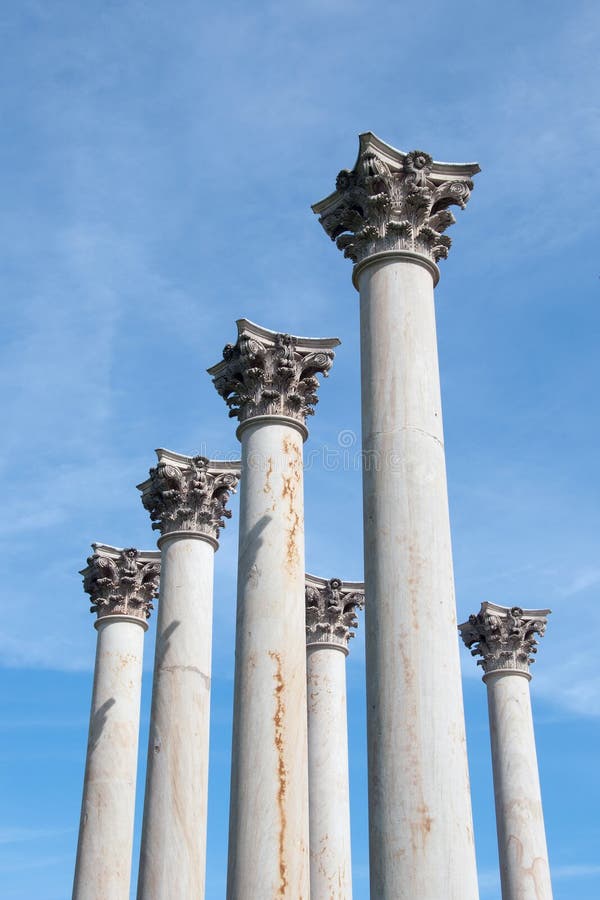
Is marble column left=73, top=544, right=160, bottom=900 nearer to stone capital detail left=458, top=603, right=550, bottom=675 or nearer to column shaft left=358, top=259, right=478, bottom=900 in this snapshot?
stone capital detail left=458, top=603, right=550, bottom=675

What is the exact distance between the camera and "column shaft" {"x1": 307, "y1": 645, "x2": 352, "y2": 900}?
196ft

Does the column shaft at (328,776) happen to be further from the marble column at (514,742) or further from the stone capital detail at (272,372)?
the stone capital detail at (272,372)

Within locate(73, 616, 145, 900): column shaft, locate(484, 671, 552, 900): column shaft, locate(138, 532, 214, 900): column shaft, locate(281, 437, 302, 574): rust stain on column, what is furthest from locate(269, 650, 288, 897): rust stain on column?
locate(484, 671, 552, 900): column shaft

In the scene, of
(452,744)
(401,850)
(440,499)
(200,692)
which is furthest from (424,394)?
(200,692)

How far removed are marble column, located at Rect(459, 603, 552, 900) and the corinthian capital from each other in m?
22.9

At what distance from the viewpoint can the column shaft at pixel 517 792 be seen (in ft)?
217

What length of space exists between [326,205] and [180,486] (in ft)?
70.4

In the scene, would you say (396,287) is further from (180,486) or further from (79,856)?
→ (79,856)

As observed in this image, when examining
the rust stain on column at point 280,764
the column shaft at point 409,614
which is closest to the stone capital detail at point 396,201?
the column shaft at point 409,614

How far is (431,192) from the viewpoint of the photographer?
3916 centimetres

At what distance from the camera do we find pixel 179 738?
51469 millimetres

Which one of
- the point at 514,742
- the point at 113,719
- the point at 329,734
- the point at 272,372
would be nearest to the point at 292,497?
the point at 272,372

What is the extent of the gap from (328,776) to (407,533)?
34.0 meters

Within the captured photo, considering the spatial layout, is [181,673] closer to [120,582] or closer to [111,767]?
[111,767]
